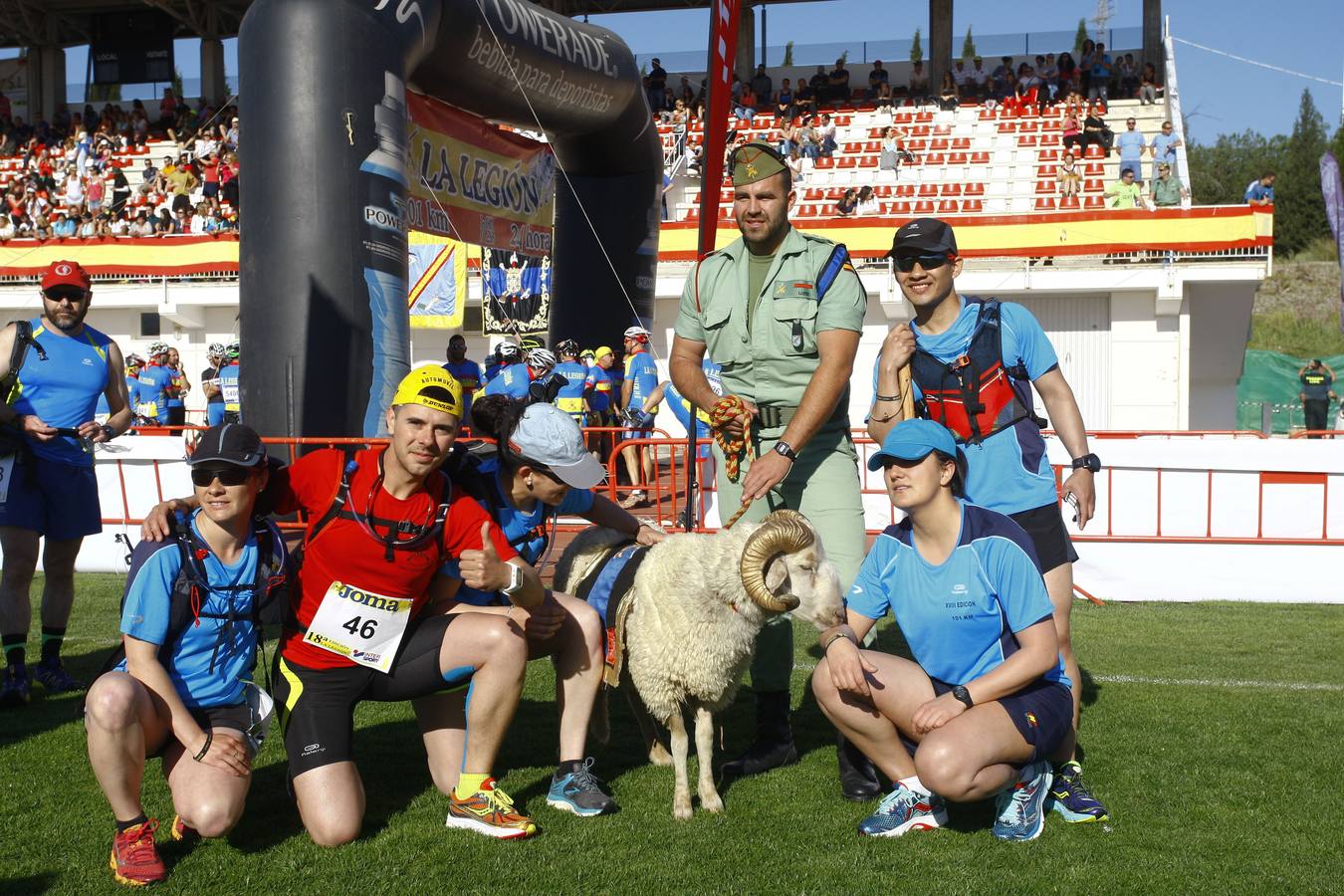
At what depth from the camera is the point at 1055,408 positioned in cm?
468

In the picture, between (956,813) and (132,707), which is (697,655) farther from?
(132,707)

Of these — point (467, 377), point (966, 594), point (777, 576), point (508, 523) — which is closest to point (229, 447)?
point (508, 523)

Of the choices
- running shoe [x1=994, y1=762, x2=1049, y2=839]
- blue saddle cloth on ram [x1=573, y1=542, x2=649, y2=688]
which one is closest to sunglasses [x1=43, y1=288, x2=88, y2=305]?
blue saddle cloth on ram [x1=573, y1=542, x2=649, y2=688]

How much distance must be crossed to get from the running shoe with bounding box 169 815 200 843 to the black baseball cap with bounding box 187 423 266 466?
1.21 m

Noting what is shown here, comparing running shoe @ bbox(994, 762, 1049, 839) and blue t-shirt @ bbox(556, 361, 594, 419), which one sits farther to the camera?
blue t-shirt @ bbox(556, 361, 594, 419)

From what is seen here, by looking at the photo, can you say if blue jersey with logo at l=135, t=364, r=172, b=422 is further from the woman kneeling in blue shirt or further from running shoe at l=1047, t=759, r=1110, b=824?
running shoe at l=1047, t=759, r=1110, b=824

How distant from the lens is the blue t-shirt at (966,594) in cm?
403

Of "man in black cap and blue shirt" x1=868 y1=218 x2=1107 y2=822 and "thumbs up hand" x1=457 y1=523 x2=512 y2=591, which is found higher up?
"man in black cap and blue shirt" x1=868 y1=218 x2=1107 y2=822

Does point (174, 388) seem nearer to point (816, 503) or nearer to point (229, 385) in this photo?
point (229, 385)

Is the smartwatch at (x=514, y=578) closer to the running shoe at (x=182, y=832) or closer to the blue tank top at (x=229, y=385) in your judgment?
the running shoe at (x=182, y=832)

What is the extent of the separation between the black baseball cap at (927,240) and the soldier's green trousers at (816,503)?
883 millimetres

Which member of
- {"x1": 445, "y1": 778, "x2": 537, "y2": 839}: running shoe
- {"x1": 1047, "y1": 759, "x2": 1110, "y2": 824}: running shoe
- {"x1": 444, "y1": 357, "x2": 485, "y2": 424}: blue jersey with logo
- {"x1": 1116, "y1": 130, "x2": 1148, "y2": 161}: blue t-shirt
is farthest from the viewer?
{"x1": 1116, "y1": 130, "x2": 1148, "y2": 161}: blue t-shirt

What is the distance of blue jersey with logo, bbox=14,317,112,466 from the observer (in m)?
6.15

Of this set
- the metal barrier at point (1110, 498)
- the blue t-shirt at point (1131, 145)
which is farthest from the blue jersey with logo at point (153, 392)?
the blue t-shirt at point (1131, 145)
